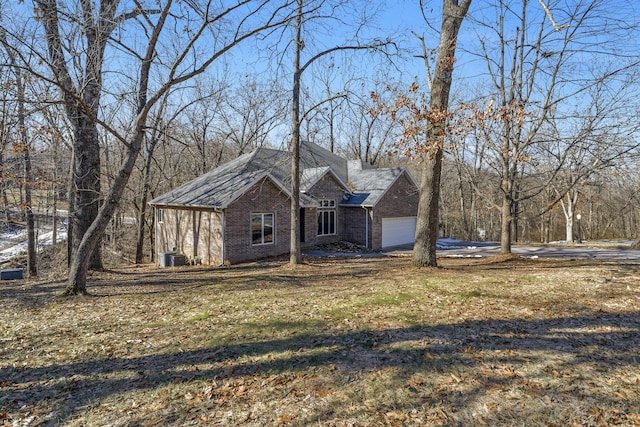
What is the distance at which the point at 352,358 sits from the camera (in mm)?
4449

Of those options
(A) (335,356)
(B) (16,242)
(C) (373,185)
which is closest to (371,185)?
(C) (373,185)

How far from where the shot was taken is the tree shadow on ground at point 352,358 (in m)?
4.00

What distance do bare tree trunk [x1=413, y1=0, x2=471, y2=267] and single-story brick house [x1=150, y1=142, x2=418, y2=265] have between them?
4392mm

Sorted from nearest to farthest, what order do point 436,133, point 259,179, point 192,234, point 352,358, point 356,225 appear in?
point 352,358, point 436,133, point 259,179, point 192,234, point 356,225

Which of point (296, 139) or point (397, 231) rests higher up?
point (296, 139)

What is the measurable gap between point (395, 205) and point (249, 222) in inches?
382

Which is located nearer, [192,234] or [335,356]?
[335,356]

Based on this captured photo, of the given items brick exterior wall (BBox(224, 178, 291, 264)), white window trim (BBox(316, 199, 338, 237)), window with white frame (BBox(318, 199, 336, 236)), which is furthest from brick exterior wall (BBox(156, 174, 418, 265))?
window with white frame (BBox(318, 199, 336, 236))

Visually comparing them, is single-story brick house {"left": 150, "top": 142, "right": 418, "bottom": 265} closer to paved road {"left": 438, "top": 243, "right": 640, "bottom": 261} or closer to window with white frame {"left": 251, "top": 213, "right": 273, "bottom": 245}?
window with white frame {"left": 251, "top": 213, "right": 273, "bottom": 245}

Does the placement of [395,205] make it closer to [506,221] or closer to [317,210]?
[317,210]

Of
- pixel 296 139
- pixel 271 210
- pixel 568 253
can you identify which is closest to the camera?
pixel 296 139

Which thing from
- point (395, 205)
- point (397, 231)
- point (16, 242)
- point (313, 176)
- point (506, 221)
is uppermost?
point (313, 176)

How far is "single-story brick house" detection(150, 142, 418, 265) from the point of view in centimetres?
1455

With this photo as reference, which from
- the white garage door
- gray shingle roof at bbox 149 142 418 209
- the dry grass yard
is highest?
gray shingle roof at bbox 149 142 418 209
